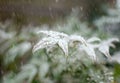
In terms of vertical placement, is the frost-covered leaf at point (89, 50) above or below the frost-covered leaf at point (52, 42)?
below

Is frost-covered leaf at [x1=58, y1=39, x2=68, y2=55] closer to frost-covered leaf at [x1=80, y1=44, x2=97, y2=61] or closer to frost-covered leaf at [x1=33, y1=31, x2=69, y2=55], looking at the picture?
frost-covered leaf at [x1=33, y1=31, x2=69, y2=55]

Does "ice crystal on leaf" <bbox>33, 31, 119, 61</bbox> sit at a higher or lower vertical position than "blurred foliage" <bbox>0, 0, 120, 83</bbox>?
higher

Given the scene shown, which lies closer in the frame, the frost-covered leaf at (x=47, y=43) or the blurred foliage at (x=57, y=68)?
the frost-covered leaf at (x=47, y=43)

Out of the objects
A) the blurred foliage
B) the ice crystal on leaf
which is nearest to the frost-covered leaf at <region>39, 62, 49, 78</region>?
the blurred foliage

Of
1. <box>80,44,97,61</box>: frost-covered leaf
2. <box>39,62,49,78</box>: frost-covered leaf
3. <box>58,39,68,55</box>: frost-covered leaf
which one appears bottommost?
<box>39,62,49,78</box>: frost-covered leaf

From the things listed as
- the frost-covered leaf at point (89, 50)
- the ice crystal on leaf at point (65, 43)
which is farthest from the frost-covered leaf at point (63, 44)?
the frost-covered leaf at point (89, 50)

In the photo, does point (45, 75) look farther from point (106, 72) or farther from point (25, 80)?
point (106, 72)

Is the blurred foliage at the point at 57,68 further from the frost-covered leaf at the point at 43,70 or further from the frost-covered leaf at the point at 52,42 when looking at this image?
the frost-covered leaf at the point at 52,42

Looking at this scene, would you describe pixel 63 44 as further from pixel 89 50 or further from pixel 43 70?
pixel 43 70

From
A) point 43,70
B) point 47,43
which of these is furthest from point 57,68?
point 47,43

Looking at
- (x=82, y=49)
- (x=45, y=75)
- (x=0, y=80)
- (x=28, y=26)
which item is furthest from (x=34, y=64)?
(x=28, y=26)

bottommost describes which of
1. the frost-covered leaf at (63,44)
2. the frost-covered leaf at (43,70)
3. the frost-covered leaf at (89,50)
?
the frost-covered leaf at (43,70)
